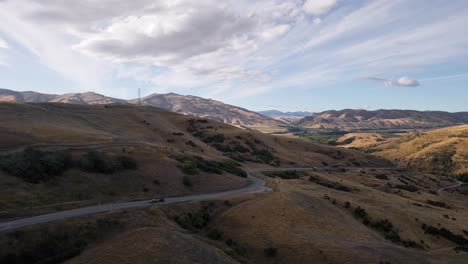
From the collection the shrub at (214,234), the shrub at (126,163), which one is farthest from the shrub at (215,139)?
the shrub at (214,234)

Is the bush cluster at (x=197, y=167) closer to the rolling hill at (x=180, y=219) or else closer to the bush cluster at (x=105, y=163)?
the rolling hill at (x=180, y=219)

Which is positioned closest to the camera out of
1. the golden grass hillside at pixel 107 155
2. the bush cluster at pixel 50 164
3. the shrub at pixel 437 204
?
the golden grass hillside at pixel 107 155

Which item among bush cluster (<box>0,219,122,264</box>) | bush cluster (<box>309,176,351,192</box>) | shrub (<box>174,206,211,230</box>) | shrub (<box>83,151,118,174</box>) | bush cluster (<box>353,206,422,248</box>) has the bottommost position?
bush cluster (<box>353,206,422,248</box>)

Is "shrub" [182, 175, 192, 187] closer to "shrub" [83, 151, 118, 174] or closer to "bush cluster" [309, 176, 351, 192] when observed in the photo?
"shrub" [83, 151, 118, 174]

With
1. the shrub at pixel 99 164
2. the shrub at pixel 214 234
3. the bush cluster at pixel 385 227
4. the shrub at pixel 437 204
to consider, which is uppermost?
the shrub at pixel 99 164

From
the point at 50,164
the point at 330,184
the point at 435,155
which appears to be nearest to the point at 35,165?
the point at 50,164

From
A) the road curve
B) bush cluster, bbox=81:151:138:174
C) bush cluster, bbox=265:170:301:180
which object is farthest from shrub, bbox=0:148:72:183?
bush cluster, bbox=265:170:301:180

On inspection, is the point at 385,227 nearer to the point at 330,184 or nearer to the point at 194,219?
the point at 194,219

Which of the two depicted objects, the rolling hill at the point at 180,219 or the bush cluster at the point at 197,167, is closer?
the rolling hill at the point at 180,219

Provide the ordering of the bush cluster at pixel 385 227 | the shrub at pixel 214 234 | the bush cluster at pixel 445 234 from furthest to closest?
the bush cluster at pixel 445 234 < the bush cluster at pixel 385 227 < the shrub at pixel 214 234

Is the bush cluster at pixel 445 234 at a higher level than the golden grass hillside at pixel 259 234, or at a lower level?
lower

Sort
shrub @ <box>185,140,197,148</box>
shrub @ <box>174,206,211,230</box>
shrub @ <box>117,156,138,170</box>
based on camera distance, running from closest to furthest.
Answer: shrub @ <box>174,206,211,230</box>, shrub @ <box>117,156,138,170</box>, shrub @ <box>185,140,197,148</box>
